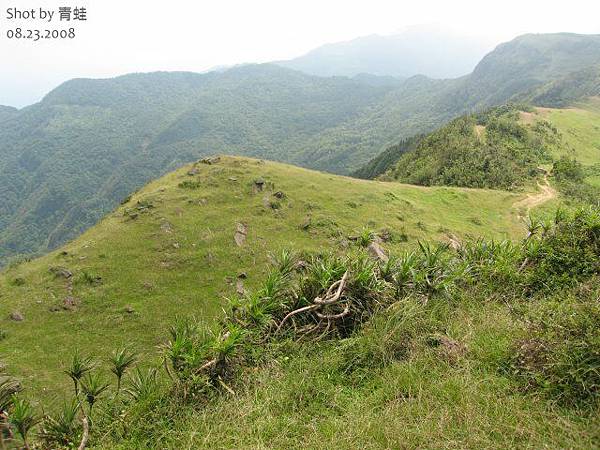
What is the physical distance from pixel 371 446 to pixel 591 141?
80.6m

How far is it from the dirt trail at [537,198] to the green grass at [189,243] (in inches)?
38.9

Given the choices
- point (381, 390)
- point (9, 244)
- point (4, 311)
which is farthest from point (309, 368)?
point (9, 244)

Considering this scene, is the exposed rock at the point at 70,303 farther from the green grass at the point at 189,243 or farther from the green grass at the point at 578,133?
the green grass at the point at 578,133

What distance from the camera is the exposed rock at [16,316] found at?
23.1 meters

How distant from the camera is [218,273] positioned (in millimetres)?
27375

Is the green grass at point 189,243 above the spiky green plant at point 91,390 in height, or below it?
below

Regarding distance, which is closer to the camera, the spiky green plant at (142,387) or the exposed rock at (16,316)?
the spiky green plant at (142,387)

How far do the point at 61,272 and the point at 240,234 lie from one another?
12467mm

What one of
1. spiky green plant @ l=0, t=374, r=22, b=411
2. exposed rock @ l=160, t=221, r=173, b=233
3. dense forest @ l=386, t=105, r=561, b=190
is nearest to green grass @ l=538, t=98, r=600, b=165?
dense forest @ l=386, t=105, r=561, b=190

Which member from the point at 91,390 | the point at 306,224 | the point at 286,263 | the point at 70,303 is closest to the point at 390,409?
the point at 286,263

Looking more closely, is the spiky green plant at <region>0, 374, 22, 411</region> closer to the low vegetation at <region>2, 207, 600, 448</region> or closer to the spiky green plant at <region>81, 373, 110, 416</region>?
the low vegetation at <region>2, 207, 600, 448</region>

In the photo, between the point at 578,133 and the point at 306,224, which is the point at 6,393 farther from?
the point at 578,133

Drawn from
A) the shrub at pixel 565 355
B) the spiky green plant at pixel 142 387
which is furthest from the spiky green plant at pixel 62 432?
the shrub at pixel 565 355

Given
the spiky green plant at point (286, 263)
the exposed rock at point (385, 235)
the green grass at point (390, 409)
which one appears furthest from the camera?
the exposed rock at point (385, 235)
